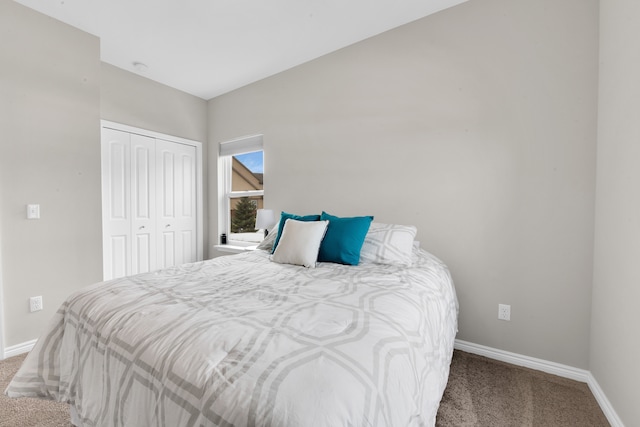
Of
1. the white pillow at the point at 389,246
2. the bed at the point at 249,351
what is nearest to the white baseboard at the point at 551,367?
the bed at the point at 249,351

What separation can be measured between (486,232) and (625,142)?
89cm

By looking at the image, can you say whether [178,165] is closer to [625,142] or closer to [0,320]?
[0,320]

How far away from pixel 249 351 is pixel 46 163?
2719 millimetres

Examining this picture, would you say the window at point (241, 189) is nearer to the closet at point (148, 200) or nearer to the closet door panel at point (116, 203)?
the closet at point (148, 200)

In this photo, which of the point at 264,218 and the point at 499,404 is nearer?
the point at 499,404

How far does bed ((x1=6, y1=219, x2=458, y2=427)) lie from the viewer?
2.17 feet

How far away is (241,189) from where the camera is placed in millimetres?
3938

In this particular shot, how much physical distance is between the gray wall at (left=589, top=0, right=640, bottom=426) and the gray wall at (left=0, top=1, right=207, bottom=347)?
382 centimetres

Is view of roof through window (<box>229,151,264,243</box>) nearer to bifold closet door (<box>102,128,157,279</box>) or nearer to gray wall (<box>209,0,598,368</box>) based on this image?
bifold closet door (<box>102,128,157,279</box>)

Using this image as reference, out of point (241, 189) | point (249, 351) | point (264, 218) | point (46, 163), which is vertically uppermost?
point (46, 163)

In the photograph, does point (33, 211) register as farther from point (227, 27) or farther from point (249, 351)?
point (249, 351)

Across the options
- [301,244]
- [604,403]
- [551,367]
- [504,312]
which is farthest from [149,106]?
[604,403]

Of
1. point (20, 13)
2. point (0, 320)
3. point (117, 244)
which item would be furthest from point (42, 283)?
point (20, 13)

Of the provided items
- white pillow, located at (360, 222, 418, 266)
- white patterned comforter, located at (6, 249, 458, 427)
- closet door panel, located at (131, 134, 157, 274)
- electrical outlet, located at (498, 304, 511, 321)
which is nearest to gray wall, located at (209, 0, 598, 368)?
electrical outlet, located at (498, 304, 511, 321)
